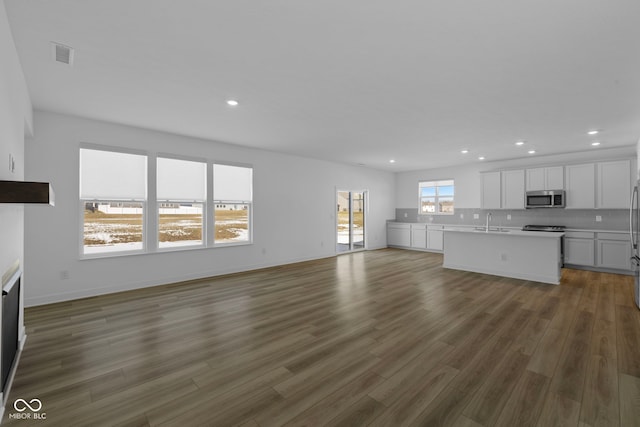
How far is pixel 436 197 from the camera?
30.9 ft

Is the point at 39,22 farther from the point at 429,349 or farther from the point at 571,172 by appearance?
the point at 571,172

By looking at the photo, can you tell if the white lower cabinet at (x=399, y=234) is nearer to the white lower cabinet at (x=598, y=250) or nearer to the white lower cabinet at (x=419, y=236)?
the white lower cabinet at (x=419, y=236)

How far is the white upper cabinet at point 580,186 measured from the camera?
643cm

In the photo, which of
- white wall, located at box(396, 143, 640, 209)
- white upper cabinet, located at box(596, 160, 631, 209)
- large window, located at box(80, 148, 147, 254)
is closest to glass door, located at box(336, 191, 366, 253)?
white wall, located at box(396, 143, 640, 209)

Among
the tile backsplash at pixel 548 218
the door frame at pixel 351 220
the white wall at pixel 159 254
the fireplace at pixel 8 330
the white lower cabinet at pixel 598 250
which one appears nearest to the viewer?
the fireplace at pixel 8 330

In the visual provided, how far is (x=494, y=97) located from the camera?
3566mm

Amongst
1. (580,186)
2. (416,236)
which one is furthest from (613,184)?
(416,236)

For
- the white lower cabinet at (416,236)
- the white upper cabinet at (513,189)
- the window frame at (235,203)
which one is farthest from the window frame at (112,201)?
the white upper cabinet at (513,189)

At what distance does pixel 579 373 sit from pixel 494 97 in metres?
3.02

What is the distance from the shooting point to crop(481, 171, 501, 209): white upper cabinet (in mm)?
7719

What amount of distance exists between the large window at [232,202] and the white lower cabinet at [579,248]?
7343 mm

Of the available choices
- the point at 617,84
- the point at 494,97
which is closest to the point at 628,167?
the point at 617,84

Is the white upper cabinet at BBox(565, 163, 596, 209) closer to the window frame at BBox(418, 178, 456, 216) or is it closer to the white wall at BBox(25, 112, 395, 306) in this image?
the window frame at BBox(418, 178, 456, 216)

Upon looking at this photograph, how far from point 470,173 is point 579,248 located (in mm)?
3199
